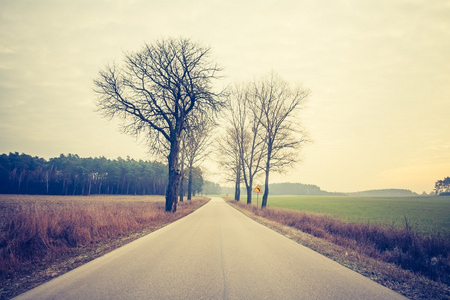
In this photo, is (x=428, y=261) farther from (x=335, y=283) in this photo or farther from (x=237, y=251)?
(x=237, y=251)

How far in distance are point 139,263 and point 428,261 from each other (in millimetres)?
8853

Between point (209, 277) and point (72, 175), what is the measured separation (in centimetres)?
8973

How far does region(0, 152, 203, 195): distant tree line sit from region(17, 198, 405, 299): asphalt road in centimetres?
5138

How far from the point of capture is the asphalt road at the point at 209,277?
3406 mm

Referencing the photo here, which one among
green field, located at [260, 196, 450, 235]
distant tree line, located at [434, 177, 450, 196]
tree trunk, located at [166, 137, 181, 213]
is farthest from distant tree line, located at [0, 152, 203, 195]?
distant tree line, located at [434, 177, 450, 196]

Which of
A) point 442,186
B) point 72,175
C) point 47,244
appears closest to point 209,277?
point 47,244

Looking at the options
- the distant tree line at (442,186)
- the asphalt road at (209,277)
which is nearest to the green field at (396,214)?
the asphalt road at (209,277)

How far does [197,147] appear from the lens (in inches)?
1205

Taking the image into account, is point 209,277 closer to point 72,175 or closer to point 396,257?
point 396,257

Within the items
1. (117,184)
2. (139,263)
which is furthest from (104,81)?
(117,184)

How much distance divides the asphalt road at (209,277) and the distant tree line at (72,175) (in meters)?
51.4

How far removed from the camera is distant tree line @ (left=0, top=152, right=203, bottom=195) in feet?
211

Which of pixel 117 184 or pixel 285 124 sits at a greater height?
pixel 285 124

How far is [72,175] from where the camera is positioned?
7388cm
